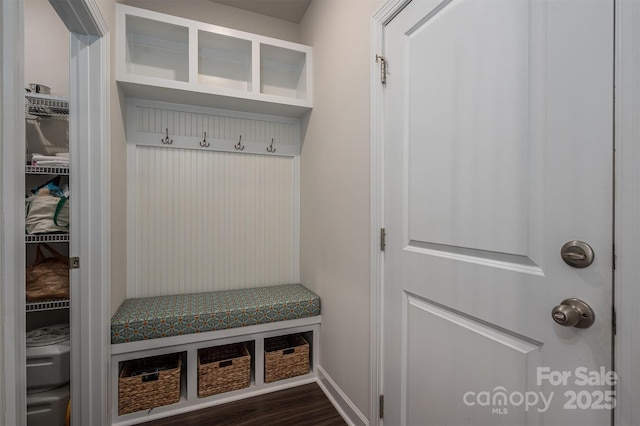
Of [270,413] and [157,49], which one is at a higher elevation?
[157,49]

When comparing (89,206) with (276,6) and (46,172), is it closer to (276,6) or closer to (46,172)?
(46,172)

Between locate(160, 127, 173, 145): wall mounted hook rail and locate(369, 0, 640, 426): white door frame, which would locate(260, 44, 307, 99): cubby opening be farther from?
locate(369, 0, 640, 426): white door frame

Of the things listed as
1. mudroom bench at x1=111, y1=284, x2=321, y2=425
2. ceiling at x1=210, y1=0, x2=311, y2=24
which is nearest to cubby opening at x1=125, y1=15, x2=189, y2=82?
ceiling at x1=210, y1=0, x2=311, y2=24

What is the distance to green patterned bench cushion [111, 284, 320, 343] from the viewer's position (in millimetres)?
1723

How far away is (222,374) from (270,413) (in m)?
0.40

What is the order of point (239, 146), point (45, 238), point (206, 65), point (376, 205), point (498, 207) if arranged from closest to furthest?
point (498, 207)
point (376, 205)
point (45, 238)
point (206, 65)
point (239, 146)

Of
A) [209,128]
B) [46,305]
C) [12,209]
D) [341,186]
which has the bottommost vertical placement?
[46,305]

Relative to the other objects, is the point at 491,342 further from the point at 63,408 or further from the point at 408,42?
the point at 63,408

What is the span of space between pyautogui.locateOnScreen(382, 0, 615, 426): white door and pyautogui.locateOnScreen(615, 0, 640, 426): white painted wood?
0.02 metres

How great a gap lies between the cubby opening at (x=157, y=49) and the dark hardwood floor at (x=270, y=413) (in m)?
2.27

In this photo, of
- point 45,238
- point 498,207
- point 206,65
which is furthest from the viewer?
point 206,65

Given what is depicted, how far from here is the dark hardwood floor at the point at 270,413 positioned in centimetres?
173

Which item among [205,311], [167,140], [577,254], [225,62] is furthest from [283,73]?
[577,254]

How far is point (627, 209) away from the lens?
2.09 ft
